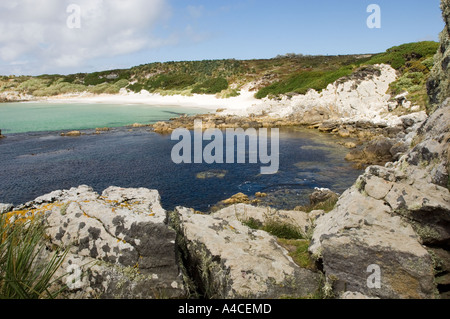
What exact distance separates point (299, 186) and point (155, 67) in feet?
357

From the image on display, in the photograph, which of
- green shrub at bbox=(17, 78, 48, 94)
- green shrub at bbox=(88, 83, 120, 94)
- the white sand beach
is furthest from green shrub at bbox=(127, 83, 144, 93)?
green shrub at bbox=(17, 78, 48, 94)

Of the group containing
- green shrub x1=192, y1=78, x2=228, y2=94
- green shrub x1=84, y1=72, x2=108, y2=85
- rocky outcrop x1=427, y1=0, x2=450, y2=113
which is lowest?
rocky outcrop x1=427, y1=0, x2=450, y2=113

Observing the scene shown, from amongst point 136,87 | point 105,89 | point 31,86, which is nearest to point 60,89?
point 31,86

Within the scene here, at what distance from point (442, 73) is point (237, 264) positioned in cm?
989

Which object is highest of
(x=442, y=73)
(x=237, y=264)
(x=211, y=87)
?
(x=211, y=87)

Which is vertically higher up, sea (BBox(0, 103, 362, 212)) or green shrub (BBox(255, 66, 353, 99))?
green shrub (BBox(255, 66, 353, 99))

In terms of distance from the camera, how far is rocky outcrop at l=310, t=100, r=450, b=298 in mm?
4376

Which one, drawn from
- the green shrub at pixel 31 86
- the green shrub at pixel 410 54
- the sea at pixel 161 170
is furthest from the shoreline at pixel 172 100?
the sea at pixel 161 170

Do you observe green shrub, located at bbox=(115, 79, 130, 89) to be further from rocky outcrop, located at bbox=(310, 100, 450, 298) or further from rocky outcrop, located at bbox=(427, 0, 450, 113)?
rocky outcrop, located at bbox=(310, 100, 450, 298)

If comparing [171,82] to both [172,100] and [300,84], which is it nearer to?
[172,100]

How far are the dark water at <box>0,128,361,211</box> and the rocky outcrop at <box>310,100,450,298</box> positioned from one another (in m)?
10.3

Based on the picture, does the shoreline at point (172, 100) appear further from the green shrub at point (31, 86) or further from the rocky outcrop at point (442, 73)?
the rocky outcrop at point (442, 73)

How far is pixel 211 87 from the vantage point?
81.3 metres

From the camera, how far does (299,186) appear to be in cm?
1955
